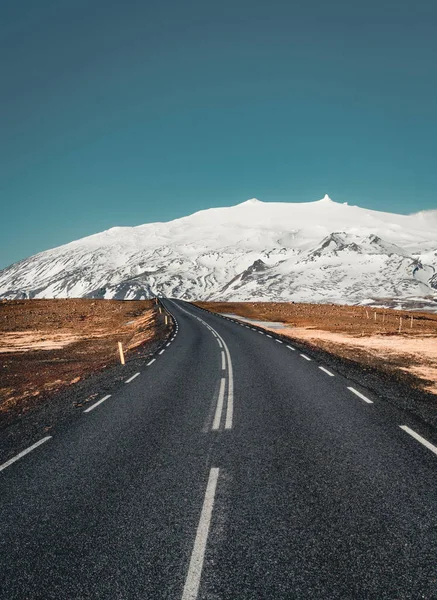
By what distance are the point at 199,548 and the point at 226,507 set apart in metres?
0.91

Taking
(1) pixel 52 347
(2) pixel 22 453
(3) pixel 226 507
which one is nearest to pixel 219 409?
(3) pixel 226 507

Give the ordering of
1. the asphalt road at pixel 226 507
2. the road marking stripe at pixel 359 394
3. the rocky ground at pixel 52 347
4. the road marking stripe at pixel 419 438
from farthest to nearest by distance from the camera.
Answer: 1. the rocky ground at pixel 52 347
2. the road marking stripe at pixel 359 394
3. the road marking stripe at pixel 419 438
4. the asphalt road at pixel 226 507

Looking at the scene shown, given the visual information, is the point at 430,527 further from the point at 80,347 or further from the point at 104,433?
the point at 80,347

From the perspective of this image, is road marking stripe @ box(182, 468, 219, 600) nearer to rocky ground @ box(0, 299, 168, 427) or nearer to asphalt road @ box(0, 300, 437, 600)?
asphalt road @ box(0, 300, 437, 600)

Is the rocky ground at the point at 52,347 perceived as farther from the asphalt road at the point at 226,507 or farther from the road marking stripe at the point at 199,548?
the road marking stripe at the point at 199,548

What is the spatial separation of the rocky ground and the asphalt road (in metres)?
5.48

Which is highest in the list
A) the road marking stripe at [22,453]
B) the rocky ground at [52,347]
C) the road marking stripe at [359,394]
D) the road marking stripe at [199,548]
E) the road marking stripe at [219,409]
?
the road marking stripe at [359,394]

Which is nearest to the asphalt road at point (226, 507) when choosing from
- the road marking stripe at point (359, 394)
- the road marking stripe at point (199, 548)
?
the road marking stripe at point (199, 548)

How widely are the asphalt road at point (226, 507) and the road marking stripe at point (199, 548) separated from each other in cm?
2

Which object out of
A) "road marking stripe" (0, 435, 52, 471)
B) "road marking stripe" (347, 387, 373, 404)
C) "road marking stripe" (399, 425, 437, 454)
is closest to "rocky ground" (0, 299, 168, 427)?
"road marking stripe" (0, 435, 52, 471)

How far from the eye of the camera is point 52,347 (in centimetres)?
3325

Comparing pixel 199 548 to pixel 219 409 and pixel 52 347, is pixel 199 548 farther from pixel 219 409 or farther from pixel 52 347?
pixel 52 347

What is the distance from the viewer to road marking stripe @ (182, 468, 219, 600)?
3709 mm

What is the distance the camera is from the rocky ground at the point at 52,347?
16.3 metres
